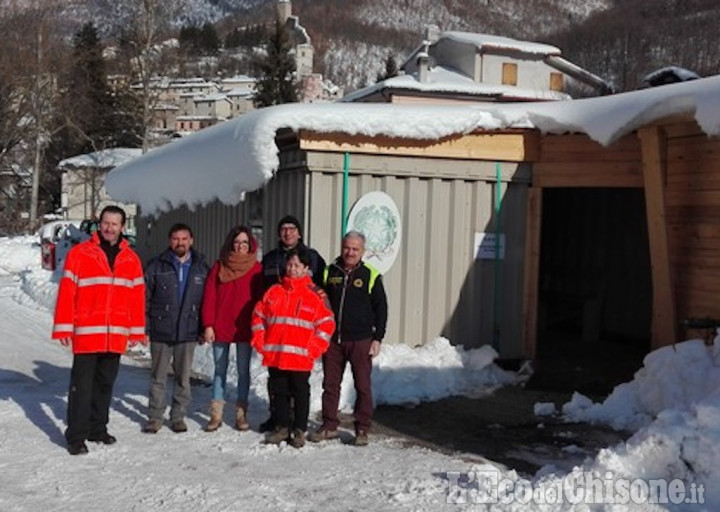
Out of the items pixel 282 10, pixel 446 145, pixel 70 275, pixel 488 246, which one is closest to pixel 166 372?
pixel 70 275

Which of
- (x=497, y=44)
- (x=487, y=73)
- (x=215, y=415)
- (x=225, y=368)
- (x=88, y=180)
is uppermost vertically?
→ (x=497, y=44)

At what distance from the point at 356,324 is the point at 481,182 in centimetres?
363

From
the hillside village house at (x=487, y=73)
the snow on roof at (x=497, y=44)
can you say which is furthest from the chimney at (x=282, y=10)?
the snow on roof at (x=497, y=44)

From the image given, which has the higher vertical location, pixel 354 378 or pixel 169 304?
pixel 169 304

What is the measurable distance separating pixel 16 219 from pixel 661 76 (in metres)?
39.5

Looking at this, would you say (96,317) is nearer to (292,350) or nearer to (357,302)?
(292,350)

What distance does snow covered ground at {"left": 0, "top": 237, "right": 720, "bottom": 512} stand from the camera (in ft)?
16.0

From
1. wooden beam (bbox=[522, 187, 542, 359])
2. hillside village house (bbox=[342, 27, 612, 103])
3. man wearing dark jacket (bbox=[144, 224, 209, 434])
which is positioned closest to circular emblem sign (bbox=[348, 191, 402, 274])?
wooden beam (bbox=[522, 187, 542, 359])

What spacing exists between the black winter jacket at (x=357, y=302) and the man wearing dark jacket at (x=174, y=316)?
113 cm

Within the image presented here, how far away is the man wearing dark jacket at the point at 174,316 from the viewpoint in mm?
6477

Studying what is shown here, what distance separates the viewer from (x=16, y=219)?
4478cm

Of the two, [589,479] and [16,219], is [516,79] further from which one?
[589,479]

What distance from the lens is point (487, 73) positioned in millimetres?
41094

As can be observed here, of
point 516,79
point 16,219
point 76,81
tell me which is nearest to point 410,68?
point 516,79
